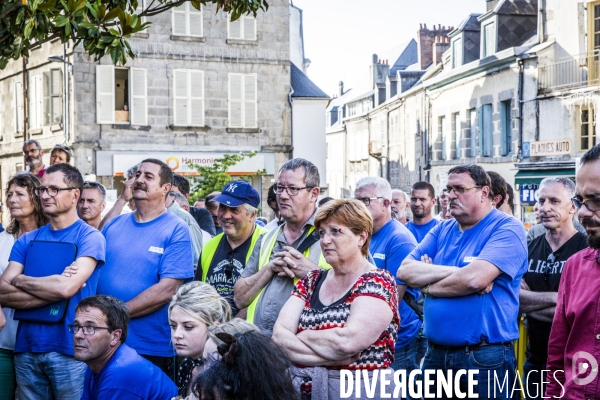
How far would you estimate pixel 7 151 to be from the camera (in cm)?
3119

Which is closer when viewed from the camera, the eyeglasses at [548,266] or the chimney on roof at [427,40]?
the eyeglasses at [548,266]

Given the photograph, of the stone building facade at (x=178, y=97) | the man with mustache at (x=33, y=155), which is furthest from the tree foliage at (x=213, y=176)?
the man with mustache at (x=33, y=155)

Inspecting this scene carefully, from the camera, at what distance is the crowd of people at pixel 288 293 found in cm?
369

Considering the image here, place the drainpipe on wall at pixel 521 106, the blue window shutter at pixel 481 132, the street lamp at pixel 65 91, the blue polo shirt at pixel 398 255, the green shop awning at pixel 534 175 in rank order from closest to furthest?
the blue polo shirt at pixel 398 255 → the green shop awning at pixel 534 175 → the drainpipe on wall at pixel 521 106 → the street lamp at pixel 65 91 → the blue window shutter at pixel 481 132

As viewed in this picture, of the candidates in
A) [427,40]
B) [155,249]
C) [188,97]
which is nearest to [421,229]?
[155,249]

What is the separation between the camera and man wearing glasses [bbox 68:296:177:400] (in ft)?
14.5

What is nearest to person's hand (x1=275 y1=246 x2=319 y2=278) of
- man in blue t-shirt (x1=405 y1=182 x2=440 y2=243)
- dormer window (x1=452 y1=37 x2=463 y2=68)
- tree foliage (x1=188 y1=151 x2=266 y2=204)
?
man in blue t-shirt (x1=405 y1=182 x2=440 y2=243)

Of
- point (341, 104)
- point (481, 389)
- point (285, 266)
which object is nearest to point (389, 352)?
point (285, 266)

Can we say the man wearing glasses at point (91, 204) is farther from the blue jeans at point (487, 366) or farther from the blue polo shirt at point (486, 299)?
the blue jeans at point (487, 366)

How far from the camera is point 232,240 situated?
19.3 ft

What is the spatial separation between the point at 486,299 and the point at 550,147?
21.0 metres

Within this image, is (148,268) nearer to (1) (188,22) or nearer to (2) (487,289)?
(2) (487,289)

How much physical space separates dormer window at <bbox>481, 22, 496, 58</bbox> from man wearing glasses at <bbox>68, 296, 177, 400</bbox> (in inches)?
1040

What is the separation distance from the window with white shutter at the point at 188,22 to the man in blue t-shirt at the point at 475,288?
24437 mm
